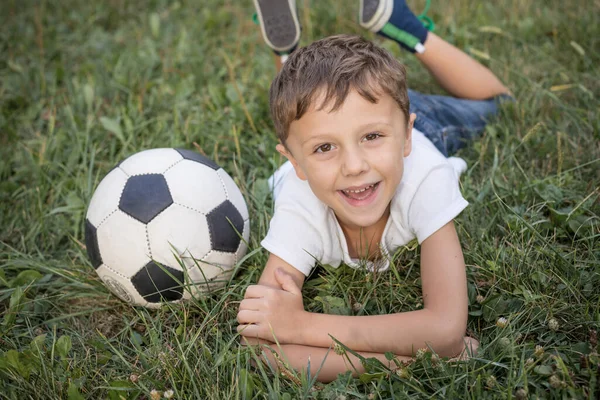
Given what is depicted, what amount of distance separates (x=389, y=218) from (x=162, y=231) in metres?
0.96

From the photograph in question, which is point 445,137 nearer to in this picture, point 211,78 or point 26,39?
point 211,78

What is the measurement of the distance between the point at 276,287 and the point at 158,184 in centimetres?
68

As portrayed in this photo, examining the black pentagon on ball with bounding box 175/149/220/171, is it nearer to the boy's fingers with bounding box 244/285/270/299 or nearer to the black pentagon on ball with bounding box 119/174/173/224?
the black pentagon on ball with bounding box 119/174/173/224

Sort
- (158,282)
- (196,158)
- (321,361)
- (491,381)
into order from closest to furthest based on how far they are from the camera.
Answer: (491,381) < (321,361) < (158,282) < (196,158)

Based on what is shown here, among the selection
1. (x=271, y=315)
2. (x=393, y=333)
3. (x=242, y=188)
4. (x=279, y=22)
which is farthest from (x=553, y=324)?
(x=279, y=22)

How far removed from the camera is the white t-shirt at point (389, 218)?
2.34 metres

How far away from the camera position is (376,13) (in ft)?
11.4

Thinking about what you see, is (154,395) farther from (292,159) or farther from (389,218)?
(389,218)

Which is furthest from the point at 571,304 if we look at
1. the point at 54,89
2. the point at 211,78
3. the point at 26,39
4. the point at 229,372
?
the point at 26,39

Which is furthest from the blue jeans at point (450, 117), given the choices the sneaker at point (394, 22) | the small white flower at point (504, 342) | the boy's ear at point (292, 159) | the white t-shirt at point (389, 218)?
the small white flower at point (504, 342)

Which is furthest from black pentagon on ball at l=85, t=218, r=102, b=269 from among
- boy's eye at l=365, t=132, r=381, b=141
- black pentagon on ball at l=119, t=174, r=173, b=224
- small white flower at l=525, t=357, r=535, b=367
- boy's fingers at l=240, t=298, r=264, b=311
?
small white flower at l=525, t=357, r=535, b=367

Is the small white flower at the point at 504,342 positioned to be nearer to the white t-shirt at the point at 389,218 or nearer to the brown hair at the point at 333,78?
the white t-shirt at the point at 389,218

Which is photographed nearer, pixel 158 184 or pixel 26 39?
pixel 158 184

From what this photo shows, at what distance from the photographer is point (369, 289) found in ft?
7.93
